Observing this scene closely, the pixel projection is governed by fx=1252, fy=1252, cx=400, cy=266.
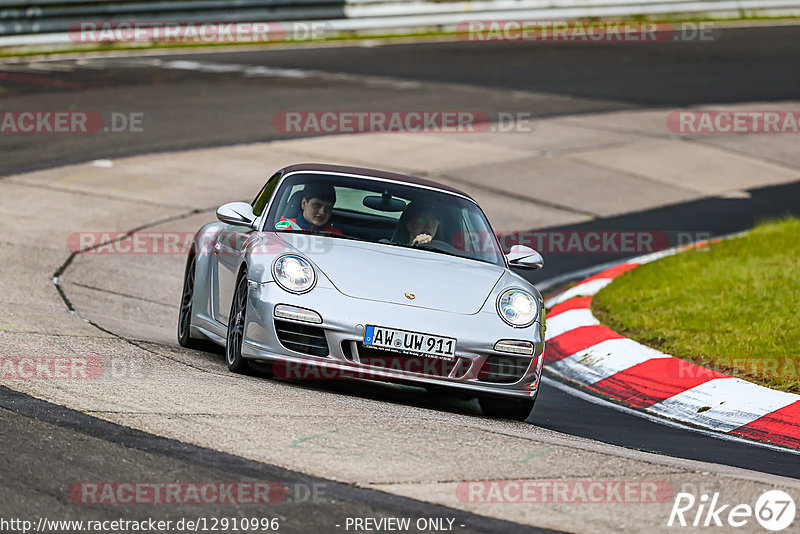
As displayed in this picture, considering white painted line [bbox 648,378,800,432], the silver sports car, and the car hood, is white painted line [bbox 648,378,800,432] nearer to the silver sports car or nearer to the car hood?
the silver sports car

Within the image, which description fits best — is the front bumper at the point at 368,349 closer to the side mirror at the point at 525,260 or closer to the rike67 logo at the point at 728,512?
the side mirror at the point at 525,260

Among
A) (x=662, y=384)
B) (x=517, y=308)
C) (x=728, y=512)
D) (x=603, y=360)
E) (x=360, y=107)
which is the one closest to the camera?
(x=728, y=512)

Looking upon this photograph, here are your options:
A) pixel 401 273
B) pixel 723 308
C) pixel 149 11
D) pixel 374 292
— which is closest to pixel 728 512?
pixel 374 292

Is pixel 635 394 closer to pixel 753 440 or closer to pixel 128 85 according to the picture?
pixel 753 440

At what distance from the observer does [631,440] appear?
22.7ft

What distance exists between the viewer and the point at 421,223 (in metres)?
7.96

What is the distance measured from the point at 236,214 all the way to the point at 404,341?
1.68 meters

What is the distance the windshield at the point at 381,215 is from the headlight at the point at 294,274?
2.18 ft

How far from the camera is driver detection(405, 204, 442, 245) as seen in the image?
7.91 metres

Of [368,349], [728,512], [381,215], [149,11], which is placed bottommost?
[728,512]

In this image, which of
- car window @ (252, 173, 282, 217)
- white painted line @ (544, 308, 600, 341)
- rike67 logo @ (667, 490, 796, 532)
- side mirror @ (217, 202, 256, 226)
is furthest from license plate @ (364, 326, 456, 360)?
white painted line @ (544, 308, 600, 341)

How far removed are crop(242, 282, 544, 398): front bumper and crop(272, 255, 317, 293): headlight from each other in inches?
1.8

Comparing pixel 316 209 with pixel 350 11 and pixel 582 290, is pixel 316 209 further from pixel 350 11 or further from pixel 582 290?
pixel 350 11

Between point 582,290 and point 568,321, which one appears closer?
point 568,321
